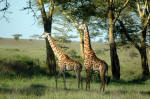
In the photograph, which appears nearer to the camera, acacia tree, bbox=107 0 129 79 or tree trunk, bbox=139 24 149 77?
acacia tree, bbox=107 0 129 79

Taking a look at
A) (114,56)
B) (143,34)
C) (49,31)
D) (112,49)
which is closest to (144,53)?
(143,34)

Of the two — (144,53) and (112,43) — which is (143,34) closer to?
(144,53)

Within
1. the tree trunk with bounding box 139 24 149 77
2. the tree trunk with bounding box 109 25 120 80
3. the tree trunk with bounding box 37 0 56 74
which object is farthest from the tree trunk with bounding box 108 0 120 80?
the tree trunk with bounding box 139 24 149 77

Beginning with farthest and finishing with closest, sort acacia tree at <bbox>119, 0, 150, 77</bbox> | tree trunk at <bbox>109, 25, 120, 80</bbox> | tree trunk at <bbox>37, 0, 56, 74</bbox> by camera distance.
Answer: acacia tree at <bbox>119, 0, 150, 77</bbox> → tree trunk at <bbox>109, 25, 120, 80</bbox> → tree trunk at <bbox>37, 0, 56, 74</bbox>

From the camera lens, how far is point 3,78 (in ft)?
42.4

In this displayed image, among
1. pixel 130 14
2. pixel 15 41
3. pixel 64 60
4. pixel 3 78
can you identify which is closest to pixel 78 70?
pixel 64 60

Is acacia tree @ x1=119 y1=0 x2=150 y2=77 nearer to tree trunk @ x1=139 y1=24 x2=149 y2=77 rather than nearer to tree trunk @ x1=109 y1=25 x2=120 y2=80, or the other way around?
tree trunk @ x1=139 y1=24 x2=149 y2=77

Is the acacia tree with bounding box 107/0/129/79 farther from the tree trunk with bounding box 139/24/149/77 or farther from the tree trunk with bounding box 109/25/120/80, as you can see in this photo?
the tree trunk with bounding box 139/24/149/77

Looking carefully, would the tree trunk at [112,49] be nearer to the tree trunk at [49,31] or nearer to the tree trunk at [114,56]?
the tree trunk at [114,56]

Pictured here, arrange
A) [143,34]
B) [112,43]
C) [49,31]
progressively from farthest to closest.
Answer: [143,34], [112,43], [49,31]

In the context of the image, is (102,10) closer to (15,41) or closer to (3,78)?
(3,78)

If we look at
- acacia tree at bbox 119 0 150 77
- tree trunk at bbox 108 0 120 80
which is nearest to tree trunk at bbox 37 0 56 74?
tree trunk at bbox 108 0 120 80

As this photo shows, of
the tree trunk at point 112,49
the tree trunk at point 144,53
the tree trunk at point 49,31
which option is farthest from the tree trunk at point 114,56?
the tree trunk at point 144,53

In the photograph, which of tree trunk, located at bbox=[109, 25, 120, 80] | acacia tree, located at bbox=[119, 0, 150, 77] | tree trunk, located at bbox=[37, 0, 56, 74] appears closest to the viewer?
tree trunk, located at bbox=[37, 0, 56, 74]
